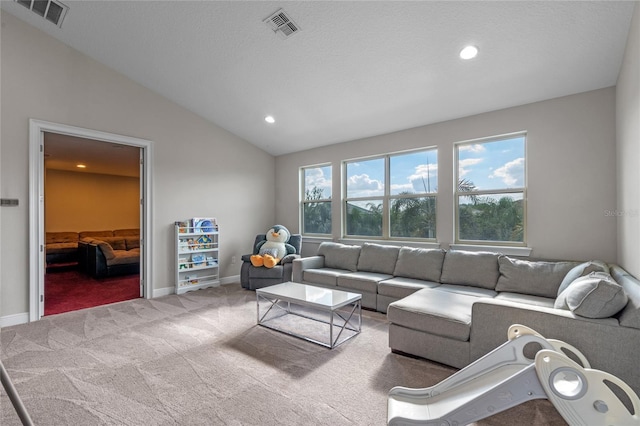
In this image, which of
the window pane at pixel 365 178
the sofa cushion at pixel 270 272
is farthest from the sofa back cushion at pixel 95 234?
the window pane at pixel 365 178

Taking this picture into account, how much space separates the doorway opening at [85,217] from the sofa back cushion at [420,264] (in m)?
3.62

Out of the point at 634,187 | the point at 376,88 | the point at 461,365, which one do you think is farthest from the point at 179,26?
the point at 634,187

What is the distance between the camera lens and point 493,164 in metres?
3.86

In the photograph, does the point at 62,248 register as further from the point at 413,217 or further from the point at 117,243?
the point at 413,217

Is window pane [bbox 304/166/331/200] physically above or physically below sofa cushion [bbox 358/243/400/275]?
above

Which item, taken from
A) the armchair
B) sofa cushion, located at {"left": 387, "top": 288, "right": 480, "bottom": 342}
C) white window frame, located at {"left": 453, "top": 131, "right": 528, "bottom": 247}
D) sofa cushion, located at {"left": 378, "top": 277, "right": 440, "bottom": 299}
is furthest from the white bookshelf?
white window frame, located at {"left": 453, "top": 131, "right": 528, "bottom": 247}

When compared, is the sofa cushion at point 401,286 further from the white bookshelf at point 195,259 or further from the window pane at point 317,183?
the white bookshelf at point 195,259

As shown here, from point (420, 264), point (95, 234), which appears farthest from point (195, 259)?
point (95, 234)

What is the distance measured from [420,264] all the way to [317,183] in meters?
2.65

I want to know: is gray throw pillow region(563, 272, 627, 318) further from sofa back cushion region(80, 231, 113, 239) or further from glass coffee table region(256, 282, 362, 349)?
sofa back cushion region(80, 231, 113, 239)

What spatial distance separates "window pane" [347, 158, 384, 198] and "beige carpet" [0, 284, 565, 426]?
226 cm

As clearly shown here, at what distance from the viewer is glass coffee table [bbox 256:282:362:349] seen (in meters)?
2.86

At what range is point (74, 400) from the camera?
78.2 inches

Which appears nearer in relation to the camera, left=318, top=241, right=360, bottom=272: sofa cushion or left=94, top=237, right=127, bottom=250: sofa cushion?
left=318, top=241, right=360, bottom=272: sofa cushion
